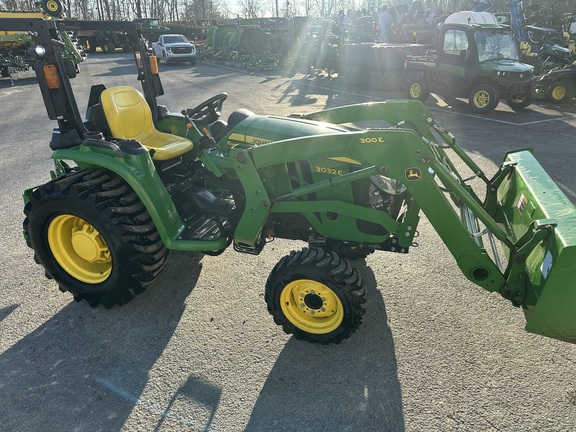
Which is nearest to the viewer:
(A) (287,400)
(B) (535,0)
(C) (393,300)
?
(A) (287,400)

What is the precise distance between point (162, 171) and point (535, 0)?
37711 mm

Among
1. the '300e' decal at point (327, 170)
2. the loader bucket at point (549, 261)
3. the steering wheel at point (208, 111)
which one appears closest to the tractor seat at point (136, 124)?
the steering wheel at point (208, 111)

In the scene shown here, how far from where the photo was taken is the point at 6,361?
2.86 meters

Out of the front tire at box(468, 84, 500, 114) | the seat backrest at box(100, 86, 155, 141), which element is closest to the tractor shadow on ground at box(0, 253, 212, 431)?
the seat backrest at box(100, 86, 155, 141)

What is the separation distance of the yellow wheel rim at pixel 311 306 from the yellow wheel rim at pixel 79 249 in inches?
58.7

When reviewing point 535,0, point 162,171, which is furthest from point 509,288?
point 535,0

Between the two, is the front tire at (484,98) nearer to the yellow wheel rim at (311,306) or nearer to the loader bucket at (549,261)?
the loader bucket at (549,261)

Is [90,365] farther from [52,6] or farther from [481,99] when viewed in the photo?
[481,99]

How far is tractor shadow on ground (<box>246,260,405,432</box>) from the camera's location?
2420 mm

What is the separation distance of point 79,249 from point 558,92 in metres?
12.5

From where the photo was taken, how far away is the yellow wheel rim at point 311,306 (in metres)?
2.88

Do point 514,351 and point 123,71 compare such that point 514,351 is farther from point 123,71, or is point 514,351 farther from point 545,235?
point 123,71

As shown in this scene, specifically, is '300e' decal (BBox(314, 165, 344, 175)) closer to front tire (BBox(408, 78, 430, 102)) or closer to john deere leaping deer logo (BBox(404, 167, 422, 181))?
john deere leaping deer logo (BBox(404, 167, 422, 181))

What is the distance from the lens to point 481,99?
10461mm
